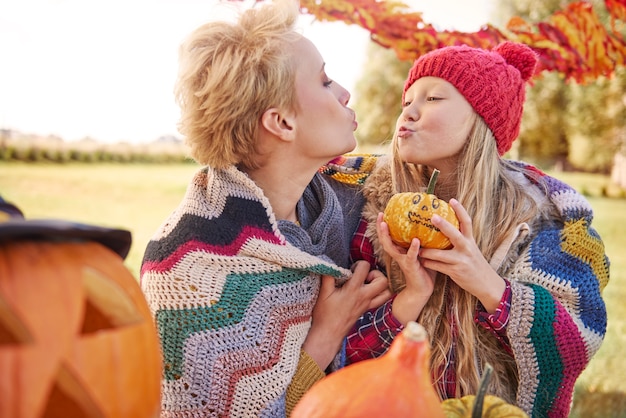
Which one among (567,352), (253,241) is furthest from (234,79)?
(567,352)

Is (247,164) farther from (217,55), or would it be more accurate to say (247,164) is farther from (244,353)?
(244,353)

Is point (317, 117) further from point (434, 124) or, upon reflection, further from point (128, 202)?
point (128, 202)

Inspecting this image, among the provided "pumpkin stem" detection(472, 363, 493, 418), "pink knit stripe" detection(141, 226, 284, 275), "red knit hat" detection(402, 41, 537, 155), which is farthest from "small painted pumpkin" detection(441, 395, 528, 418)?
"red knit hat" detection(402, 41, 537, 155)

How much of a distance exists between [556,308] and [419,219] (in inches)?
→ 20.9

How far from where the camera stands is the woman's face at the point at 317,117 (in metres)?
1.88

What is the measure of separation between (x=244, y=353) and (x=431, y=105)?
1.13m

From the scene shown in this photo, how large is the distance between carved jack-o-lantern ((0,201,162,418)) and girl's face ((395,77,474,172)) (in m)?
1.27

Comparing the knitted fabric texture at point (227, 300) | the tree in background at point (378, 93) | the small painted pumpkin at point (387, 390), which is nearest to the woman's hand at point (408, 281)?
the knitted fabric texture at point (227, 300)

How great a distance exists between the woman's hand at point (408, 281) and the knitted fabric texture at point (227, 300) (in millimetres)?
216

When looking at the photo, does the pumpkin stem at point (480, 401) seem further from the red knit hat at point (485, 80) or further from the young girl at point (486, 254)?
the red knit hat at point (485, 80)

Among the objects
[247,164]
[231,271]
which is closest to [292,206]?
[247,164]

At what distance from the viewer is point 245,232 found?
1737 mm

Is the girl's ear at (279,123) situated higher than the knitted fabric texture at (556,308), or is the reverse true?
the girl's ear at (279,123)

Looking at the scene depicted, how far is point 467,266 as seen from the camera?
1.70m
